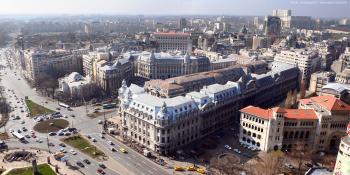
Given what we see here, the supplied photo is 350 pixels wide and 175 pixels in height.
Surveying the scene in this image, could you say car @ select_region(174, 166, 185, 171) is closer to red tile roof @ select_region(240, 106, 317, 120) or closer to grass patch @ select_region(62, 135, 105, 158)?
grass patch @ select_region(62, 135, 105, 158)

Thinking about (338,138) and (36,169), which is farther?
(338,138)

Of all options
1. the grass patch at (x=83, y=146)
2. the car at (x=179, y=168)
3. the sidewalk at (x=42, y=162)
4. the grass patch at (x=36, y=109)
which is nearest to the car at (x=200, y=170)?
the car at (x=179, y=168)

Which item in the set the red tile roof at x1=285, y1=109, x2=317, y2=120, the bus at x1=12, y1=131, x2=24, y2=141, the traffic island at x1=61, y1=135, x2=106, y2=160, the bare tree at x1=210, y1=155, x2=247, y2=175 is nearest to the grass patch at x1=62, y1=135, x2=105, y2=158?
the traffic island at x1=61, y1=135, x2=106, y2=160

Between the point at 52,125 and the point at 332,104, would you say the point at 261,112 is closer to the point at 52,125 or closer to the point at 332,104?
the point at 332,104

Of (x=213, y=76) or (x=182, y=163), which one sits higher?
(x=213, y=76)

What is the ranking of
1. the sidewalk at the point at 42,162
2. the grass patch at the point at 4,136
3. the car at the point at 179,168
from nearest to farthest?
the sidewalk at the point at 42,162 < the car at the point at 179,168 < the grass patch at the point at 4,136

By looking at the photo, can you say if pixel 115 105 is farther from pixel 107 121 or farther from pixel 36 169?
pixel 36 169

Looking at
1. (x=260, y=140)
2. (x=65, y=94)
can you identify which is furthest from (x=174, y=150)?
(x=65, y=94)

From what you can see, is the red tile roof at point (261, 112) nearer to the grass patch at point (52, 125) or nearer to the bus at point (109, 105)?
the bus at point (109, 105)
